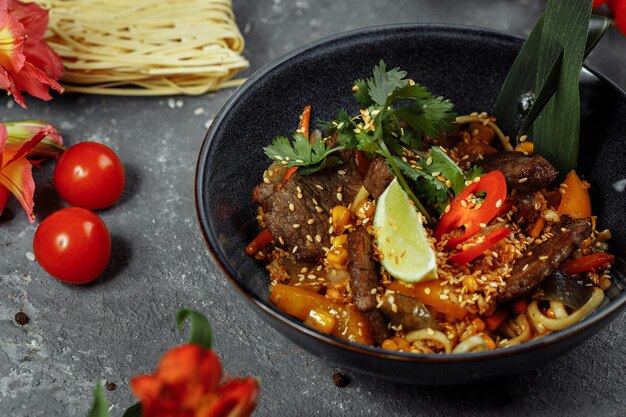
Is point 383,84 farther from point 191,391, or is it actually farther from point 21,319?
point 21,319

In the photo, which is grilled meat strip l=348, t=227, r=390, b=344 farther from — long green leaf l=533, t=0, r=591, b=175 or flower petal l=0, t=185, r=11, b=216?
flower petal l=0, t=185, r=11, b=216

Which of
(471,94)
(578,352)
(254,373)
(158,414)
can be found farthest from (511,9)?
(158,414)

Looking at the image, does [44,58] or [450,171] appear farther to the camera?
[44,58]

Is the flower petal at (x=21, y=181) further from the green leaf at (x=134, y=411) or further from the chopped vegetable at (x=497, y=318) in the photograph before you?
the chopped vegetable at (x=497, y=318)

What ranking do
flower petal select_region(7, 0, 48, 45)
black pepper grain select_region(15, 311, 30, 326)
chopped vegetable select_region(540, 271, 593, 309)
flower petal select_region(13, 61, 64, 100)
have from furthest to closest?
flower petal select_region(7, 0, 48, 45)
flower petal select_region(13, 61, 64, 100)
black pepper grain select_region(15, 311, 30, 326)
chopped vegetable select_region(540, 271, 593, 309)

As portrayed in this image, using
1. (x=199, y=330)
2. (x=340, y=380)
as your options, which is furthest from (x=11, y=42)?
(x=340, y=380)

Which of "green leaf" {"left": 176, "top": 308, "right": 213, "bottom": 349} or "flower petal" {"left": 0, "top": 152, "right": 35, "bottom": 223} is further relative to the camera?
"flower petal" {"left": 0, "top": 152, "right": 35, "bottom": 223}

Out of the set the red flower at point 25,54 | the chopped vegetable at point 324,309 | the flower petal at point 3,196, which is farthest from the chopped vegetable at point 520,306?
the flower petal at point 3,196

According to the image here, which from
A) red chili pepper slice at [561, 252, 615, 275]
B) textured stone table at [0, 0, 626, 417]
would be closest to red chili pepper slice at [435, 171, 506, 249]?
red chili pepper slice at [561, 252, 615, 275]

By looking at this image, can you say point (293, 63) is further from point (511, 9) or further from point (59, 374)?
point (511, 9)
